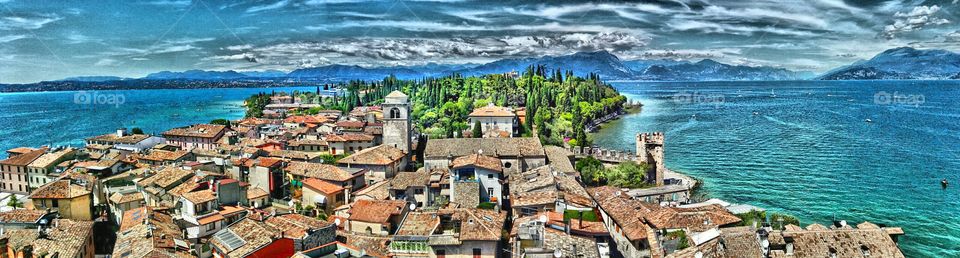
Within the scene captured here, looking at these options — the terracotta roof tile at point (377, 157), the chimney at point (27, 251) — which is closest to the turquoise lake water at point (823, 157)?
the terracotta roof tile at point (377, 157)

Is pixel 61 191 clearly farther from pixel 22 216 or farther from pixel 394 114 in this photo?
pixel 394 114

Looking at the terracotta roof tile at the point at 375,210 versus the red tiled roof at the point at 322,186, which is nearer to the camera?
the terracotta roof tile at the point at 375,210

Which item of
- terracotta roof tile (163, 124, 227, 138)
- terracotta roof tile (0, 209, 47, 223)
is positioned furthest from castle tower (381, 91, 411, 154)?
terracotta roof tile (163, 124, 227, 138)

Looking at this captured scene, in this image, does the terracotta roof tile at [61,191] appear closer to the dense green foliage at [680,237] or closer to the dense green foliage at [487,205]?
the dense green foliage at [487,205]

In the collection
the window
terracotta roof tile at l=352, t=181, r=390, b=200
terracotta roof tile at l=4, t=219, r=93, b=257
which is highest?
the window

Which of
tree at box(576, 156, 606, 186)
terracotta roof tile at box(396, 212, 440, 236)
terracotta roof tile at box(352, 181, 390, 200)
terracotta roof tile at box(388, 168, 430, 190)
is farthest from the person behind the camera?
tree at box(576, 156, 606, 186)

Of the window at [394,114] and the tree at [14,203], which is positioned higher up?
the window at [394,114]

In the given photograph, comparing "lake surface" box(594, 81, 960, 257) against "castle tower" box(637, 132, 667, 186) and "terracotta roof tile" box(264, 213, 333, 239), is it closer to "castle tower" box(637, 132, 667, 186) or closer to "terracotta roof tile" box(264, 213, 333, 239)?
"castle tower" box(637, 132, 667, 186)
